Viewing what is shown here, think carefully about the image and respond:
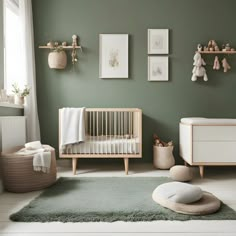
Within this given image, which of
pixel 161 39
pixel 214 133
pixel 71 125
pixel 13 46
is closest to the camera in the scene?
pixel 214 133

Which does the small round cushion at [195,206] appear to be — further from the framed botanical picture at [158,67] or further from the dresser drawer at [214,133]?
the framed botanical picture at [158,67]

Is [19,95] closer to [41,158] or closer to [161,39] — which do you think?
[41,158]

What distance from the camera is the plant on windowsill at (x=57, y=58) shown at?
369 centimetres

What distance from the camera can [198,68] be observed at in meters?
3.72

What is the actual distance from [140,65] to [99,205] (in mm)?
2200

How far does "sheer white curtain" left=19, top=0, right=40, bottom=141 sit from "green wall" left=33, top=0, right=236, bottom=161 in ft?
0.75

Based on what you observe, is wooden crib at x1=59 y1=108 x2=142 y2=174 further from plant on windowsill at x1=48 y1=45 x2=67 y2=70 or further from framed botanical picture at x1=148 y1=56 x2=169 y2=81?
plant on windowsill at x1=48 y1=45 x2=67 y2=70

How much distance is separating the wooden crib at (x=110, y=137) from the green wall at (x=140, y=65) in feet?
0.69

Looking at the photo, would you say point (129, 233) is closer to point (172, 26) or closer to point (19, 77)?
point (19, 77)

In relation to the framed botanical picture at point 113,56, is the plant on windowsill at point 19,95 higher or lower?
lower

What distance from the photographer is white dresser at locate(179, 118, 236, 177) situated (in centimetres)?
305

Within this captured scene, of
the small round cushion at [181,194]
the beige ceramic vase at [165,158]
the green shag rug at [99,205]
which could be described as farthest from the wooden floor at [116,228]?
the beige ceramic vase at [165,158]

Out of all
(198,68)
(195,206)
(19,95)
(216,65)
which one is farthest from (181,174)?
(19,95)

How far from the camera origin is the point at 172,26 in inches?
150
